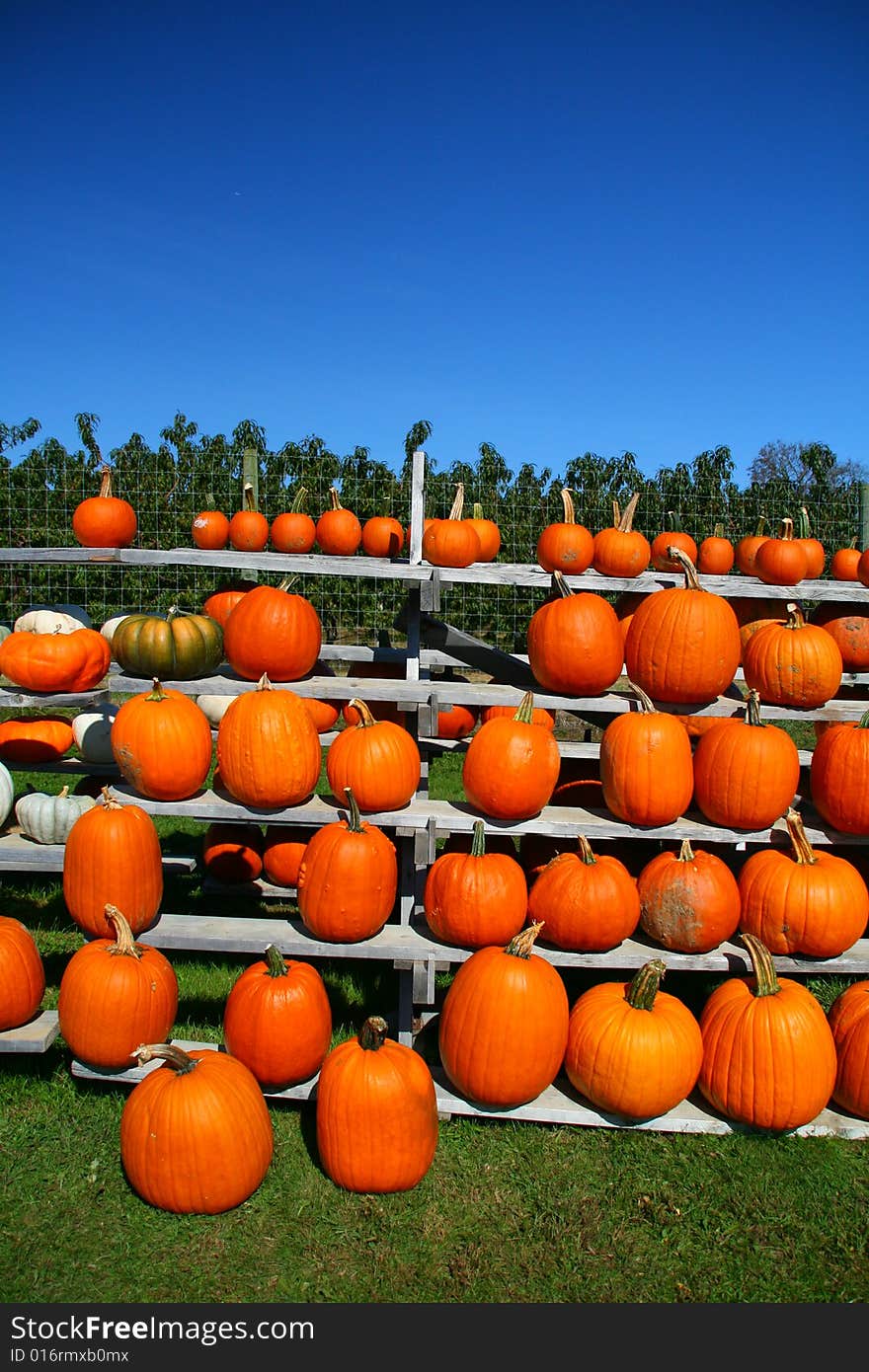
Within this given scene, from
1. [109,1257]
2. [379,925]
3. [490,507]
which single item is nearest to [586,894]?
[379,925]

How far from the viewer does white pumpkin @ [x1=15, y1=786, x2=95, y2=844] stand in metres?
4.35

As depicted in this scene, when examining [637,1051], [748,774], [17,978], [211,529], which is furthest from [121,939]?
[211,529]

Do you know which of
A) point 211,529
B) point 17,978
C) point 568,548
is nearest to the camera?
point 17,978

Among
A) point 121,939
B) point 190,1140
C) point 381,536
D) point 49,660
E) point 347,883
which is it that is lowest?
point 190,1140

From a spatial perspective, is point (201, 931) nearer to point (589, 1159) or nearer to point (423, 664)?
point (589, 1159)

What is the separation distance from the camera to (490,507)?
9.97 m

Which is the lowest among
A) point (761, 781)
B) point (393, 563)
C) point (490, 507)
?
point (761, 781)

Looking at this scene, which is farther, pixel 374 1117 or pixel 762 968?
pixel 762 968

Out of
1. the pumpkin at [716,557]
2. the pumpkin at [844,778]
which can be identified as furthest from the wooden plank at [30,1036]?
the pumpkin at [716,557]

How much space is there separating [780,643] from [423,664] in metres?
1.96

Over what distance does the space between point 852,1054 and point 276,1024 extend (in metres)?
1.99

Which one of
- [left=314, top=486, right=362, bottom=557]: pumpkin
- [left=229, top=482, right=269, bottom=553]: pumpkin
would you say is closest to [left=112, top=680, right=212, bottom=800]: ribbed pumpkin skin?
[left=229, top=482, right=269, bottom=553]: pumpkin

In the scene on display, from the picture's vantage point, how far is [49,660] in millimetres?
4582

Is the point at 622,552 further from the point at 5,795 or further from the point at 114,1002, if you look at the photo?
the point at 114,1002
